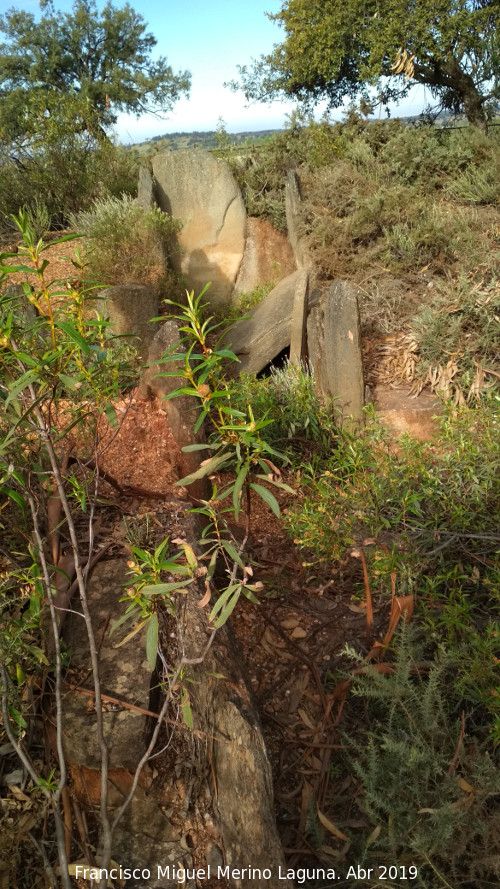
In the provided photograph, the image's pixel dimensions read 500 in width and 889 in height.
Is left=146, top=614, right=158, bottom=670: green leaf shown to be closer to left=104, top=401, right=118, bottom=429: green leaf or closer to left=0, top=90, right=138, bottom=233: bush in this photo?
left=104, top=401, right=118, bottom=429: green leaf

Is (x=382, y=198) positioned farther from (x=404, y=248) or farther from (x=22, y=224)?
(x=22, y=224)

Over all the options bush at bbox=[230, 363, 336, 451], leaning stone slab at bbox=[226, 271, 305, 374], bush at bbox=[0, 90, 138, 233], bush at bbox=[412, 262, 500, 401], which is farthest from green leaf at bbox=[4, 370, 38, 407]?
bush at bbox=[0, 90, 138, 233]

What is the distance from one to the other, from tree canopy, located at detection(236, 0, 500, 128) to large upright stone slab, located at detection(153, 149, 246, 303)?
123 inches

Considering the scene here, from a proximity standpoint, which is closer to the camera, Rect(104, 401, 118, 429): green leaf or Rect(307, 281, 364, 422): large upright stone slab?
Rect(104, 401, 118, 429): green leaf

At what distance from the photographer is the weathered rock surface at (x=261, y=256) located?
850 cm

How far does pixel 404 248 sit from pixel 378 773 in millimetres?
5519

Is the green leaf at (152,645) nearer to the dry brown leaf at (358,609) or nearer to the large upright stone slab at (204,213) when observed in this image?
the dry brown leaf at (358,609)

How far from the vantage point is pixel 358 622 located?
9.57 ft

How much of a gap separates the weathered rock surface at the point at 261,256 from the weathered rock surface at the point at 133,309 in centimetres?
313

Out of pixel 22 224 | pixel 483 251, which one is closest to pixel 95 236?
pixel 483 251

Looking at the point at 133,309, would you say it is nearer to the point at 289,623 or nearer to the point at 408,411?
the point at 408,411

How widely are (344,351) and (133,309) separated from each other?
2.01 metres

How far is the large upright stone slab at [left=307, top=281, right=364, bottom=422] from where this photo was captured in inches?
197

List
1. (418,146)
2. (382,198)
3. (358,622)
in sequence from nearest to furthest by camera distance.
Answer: (358,622)
(382,198)
(418,146)
